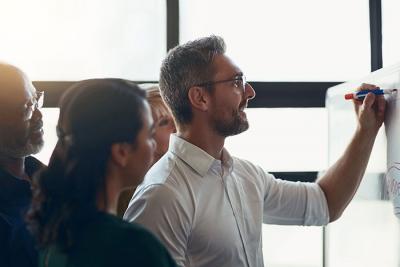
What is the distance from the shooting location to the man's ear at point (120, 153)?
94 centimetres

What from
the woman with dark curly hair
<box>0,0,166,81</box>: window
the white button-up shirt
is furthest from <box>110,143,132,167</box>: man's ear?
<box>0,0,166,81</box>: window

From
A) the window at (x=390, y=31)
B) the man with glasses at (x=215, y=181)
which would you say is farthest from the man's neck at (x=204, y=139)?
the window at (x=390, y=31)

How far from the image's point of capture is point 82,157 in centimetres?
92

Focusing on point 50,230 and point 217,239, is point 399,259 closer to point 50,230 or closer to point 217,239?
point 217,239

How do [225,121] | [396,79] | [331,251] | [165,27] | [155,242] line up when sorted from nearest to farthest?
1. [155,242]
2. [396,79]
3. [225,121]
4. [331,251]
5. [165,27]

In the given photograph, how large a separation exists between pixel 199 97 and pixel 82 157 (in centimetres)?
74

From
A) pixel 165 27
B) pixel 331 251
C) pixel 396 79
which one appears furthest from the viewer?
pixel 165 27

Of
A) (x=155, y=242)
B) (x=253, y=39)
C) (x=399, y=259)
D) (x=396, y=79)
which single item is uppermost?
(x=253, y=39)

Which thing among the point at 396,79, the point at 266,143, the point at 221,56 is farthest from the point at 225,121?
the point at 266,143

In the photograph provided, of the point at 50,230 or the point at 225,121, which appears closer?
the point at 50,230

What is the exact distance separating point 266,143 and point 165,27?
27.8 inches

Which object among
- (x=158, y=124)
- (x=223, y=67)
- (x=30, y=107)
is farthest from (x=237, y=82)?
(x=30, y=107)

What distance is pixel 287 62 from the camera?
254 centimetres

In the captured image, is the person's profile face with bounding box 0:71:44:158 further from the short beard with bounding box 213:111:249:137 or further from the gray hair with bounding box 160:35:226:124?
→ the short beard with bounding box 213:111:249:137
